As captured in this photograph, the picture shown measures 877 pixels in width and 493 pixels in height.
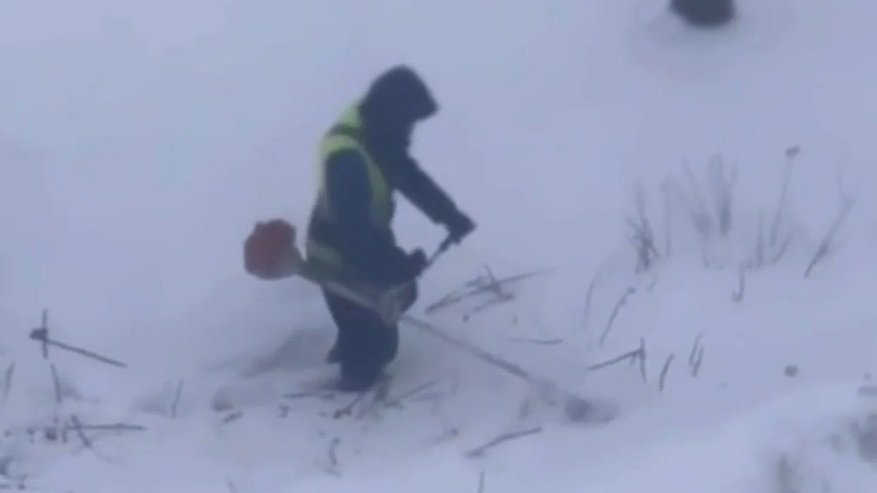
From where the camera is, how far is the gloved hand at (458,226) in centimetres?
877

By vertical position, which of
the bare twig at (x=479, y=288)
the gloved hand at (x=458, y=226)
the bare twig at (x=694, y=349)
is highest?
the gloved hand at (x=458, y=226)

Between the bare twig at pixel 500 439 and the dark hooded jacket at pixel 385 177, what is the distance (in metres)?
0.77

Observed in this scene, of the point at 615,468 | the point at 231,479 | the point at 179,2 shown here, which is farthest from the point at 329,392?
the point at 179,2

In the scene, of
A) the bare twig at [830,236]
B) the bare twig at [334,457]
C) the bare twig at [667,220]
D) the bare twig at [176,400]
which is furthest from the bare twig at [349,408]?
the bare twig at [830,236]

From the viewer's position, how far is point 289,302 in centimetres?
951

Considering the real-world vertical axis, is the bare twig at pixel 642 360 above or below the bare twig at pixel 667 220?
below

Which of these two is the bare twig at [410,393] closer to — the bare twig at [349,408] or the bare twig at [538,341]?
the bare twig at [349,408]

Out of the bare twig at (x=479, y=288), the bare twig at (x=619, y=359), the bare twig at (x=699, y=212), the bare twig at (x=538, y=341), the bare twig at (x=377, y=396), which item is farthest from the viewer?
the bare twig at (x=699, y=212)

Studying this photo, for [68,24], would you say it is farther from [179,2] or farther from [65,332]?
[65,332]

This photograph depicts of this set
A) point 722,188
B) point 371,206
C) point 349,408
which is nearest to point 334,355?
point 349,408

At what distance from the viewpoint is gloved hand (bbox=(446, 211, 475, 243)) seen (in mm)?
8773

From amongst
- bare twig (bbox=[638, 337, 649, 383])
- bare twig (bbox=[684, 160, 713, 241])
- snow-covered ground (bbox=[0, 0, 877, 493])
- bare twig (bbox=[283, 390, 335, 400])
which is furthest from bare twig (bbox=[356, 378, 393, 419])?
bare twig (bbox=[684, 160, 713, 241])

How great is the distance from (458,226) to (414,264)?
0.21 metres

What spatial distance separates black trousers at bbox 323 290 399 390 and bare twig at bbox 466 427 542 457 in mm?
750
